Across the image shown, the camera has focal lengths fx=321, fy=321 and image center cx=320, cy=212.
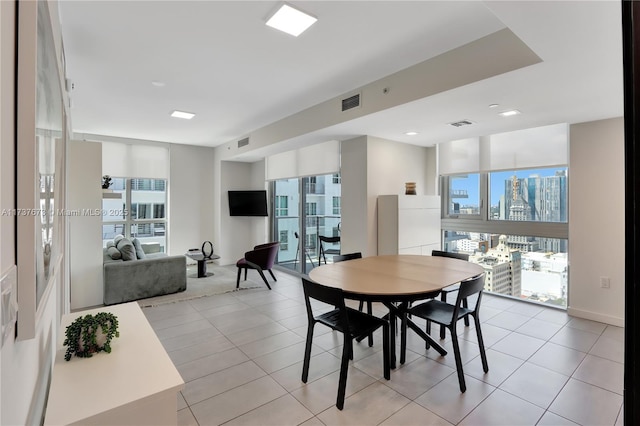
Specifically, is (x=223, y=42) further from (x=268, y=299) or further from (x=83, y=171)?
(x=268, y=299)

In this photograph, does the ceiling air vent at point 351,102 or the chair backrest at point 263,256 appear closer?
the ceiling air vent at point 351,102

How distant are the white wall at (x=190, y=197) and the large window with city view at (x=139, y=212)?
242 mm

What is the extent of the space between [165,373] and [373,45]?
9.29ft

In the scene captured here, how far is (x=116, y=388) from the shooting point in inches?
50.1

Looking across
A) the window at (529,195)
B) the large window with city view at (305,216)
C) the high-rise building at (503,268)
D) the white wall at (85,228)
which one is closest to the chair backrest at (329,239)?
the large window with city view at (305,216)

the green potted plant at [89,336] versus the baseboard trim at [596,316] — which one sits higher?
the green potted plant at [89,336]

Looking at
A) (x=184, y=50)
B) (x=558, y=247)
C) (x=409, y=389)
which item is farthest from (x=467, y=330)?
(x=184, y=50)

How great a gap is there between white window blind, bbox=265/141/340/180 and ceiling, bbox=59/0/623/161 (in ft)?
2.46

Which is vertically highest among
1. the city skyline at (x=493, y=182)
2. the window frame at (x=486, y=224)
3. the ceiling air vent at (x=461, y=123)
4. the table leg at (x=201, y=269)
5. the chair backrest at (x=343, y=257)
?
the ceiling air vent at (x=461, y=123)

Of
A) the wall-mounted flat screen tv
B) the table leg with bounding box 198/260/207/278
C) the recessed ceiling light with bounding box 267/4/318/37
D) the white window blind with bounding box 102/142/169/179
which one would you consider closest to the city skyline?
the recessed ceiling light with bounding box 267/4/318/37

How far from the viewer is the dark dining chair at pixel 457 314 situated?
2393 mm

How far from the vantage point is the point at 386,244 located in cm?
461

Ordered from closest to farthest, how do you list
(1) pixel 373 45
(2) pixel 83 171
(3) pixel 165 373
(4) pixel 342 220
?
(3) pixel 165 373
(1) pixel 373 45
(2) pixel 83 171
(4) pixel 342 220

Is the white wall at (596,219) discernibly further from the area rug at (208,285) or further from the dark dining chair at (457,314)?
the area rug at (208,285)
